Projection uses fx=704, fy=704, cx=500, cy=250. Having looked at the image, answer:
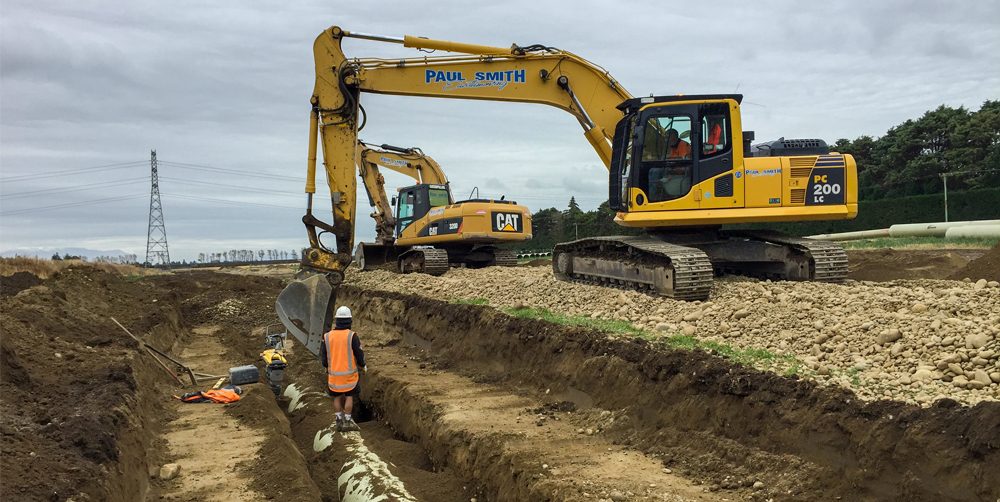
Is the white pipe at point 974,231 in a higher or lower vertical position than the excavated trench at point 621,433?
higher

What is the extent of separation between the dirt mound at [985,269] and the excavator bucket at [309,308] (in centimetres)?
1138

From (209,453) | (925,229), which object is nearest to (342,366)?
(209,453)

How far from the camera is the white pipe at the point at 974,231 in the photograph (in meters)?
21.7

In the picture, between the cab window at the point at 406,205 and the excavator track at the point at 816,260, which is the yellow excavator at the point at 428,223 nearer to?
the cab window at the point at 406,205

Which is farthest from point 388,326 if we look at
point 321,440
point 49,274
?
point 49,274

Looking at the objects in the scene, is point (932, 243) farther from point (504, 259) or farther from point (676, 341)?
point (676, 341)

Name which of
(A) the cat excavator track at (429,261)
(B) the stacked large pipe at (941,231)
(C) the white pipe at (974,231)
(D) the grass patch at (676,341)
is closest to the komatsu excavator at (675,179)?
(D) the grass patch at (676,341)

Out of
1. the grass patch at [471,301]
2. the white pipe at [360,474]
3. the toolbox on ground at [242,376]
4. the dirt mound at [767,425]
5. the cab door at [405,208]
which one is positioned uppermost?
the cab door at [405,208]

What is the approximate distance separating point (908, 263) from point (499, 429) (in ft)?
46.0

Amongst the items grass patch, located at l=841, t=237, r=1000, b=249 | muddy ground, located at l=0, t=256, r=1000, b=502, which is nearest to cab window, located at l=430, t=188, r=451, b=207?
muddy ground, located at l=0, t=256, r=1000, b=502

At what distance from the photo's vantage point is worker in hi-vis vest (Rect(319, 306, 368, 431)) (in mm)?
8016

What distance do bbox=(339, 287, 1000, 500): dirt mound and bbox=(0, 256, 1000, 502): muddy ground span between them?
0.01 meters

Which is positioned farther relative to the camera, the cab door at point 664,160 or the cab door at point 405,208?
the cab door at point 405,208

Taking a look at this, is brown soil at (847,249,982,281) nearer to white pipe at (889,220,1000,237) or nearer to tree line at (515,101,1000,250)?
white pipe at (889,220,1000,237)
